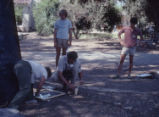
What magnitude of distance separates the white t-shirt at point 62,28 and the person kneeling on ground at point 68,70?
6.44 ft

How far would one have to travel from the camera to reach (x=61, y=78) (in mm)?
4797

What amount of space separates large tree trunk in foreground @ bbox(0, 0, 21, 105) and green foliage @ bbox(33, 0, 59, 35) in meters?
18.2

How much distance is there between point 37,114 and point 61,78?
102cm

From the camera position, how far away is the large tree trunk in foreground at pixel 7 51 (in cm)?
422

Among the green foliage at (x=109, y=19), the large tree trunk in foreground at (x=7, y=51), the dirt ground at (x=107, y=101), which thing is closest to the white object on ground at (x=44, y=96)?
the dirt ground at (x=107, y=101)

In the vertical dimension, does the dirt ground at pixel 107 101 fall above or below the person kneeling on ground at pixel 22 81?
below

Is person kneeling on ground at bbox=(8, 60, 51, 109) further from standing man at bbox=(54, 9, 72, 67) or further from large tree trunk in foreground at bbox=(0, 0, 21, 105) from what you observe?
standing man at bbox=(54, 9, 72, 67)

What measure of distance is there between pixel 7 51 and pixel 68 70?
4.34 feet

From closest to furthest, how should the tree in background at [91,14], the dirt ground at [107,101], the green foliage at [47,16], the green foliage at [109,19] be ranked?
the dirt ground at [107,101] → the tree in background at [91,14] → the green foliage at [109,19] → the green foliage at [47,16]

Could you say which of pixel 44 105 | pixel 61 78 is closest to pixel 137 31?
pixel 61 78

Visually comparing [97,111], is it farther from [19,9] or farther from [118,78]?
[19,9]

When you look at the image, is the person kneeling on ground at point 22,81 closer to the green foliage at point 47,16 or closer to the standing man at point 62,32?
the standing man at point 62,32

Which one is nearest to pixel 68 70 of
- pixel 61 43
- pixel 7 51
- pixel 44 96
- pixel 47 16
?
pixel 44 96

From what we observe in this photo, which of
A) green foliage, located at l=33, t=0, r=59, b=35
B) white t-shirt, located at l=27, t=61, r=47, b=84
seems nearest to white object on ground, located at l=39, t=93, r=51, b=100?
white t-shirt, located at l=27, t=61, r=47, b=84
